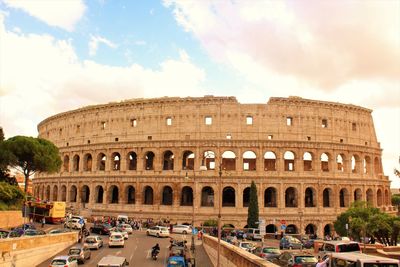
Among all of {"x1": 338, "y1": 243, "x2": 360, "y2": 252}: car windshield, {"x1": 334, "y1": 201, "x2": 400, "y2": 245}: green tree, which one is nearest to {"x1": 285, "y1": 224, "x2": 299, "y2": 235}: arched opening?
{"x1": 334, "y1": 201, "x2": 400, "y2": 245}: green tree

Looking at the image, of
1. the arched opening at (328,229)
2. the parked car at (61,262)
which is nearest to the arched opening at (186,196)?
the arched opening at (328,229)

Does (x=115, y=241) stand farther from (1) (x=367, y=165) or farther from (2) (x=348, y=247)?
(1) (x=367, y=165)

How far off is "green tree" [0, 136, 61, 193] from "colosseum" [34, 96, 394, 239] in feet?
25.8

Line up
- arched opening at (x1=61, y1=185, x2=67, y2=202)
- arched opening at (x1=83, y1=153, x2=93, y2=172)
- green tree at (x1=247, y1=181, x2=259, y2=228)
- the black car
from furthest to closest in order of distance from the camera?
1. arched opening at (x1=61, y1=185, x2=67, y2=202)
2. arched opening at (x1=83, y1=153, x2=93, y2=172)
3. green tree at (x1=247, y1=181, x2=259, y2=228)
4. the black car

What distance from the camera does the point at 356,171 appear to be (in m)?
56.3

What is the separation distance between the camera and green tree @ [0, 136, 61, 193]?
49.6m

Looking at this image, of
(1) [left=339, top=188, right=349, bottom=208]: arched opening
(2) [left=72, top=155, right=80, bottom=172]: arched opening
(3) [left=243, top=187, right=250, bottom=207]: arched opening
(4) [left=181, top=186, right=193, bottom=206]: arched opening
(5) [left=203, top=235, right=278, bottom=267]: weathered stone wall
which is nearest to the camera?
(5) [left=203, top=235, right=278, bottom=267]: weathered stone wall

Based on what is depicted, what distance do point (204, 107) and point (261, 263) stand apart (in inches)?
1606

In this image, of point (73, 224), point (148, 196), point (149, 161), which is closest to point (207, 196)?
point (148, 196)

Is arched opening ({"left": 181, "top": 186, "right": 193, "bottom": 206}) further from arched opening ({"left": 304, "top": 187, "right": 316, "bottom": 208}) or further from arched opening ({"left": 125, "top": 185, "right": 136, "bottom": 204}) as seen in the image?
arched opening ({"left": 304, "top": 187, "right": 316, "bottom": 208})

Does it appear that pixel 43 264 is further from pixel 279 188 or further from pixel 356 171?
pixel 356 171

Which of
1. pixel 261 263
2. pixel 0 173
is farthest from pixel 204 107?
pixel 261 263

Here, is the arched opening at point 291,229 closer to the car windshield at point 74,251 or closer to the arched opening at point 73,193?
the car windshield at point 74,251

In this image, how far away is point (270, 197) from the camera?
183 feet
